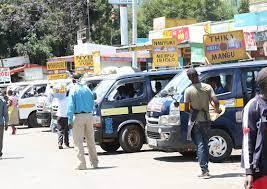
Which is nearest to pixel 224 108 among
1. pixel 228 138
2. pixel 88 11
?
pixel 228 138

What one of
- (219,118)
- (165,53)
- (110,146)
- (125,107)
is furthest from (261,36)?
(219,118)

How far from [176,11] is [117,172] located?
54.6m

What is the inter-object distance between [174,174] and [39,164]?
364 centimetres

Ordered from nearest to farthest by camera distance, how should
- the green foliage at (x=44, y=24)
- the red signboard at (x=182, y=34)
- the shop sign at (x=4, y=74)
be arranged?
the red signboard at (x=182, y=34) < the shop sign at (x=4, y=74) < the green foliage at (x=44, y=24)

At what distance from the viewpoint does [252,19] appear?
27562mm

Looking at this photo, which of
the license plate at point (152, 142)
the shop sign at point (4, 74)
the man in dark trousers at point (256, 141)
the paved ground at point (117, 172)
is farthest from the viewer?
the shop sign at point (4, 74)

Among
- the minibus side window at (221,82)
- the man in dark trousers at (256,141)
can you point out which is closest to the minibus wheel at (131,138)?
the minibus side window at (221,82)

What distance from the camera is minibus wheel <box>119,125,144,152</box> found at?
47.4ft

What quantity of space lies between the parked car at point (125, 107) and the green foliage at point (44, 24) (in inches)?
1221

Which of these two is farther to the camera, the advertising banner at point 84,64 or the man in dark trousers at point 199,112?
the advertising banner at point 84,64

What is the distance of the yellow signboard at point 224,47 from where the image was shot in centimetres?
1434

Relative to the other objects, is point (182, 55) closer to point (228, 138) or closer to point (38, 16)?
point (228, 138)

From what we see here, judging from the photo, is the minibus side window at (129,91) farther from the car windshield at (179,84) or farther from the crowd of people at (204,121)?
the car windshield at (179,84)

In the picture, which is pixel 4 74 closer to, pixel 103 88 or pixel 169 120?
pixel 103 88
